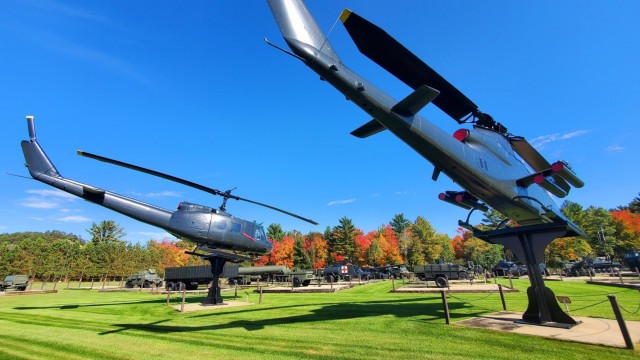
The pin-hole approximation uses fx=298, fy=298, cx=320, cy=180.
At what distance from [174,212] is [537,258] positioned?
1502 centimetres

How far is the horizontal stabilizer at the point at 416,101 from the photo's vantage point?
625cm

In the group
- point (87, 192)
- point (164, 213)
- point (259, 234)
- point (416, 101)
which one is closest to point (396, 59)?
point (416, 101)

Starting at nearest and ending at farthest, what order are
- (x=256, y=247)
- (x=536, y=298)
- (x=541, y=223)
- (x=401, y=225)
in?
(x=536, y=298) < (x=541, y=223) < (x=256, y=247) < (x=401, y=225)

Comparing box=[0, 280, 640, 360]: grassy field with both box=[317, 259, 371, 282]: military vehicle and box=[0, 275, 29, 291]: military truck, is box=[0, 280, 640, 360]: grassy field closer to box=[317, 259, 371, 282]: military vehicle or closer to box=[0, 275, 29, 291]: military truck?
box=[317, 259, 371, 282]: military vehicle

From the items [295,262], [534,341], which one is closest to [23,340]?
[534,341]

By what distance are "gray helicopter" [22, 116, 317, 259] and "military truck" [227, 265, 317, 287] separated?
9.63m

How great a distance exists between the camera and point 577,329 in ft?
24.9

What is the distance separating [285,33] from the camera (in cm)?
601

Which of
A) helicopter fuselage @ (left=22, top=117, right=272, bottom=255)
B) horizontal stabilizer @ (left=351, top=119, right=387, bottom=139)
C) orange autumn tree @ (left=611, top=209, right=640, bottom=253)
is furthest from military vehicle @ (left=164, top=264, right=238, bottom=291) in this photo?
orange autumn tree @ (left=611, top=209, right=640, bottom=253)

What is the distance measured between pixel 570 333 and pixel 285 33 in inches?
377

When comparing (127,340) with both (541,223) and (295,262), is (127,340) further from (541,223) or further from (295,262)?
(295,262)

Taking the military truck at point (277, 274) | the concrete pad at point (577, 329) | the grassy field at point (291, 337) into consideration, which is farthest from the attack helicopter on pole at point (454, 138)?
the military truck at point (277, 274)

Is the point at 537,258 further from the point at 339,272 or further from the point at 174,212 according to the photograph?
the point at 339,272

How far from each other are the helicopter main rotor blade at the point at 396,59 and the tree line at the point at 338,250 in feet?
149
